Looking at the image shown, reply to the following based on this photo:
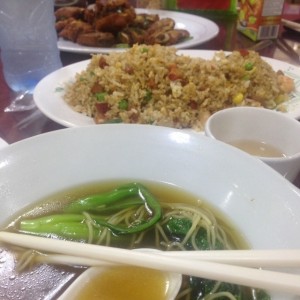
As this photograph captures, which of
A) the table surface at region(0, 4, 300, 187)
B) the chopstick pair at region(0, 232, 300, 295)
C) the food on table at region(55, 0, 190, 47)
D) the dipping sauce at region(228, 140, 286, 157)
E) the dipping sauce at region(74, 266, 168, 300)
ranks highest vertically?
the chopstick pair at region(0, 232, 300, 295)

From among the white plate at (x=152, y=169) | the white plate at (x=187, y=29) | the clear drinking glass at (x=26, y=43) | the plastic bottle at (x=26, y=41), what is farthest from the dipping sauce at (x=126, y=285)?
the white plate at (x=187, y=29)

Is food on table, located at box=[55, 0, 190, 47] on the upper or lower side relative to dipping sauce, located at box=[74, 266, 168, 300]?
upper

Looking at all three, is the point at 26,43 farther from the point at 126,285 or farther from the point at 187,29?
the point at 126,285

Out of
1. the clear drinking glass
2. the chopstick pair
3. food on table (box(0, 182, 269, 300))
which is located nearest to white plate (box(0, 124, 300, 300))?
food on table (box(0, 182, 269, 300))

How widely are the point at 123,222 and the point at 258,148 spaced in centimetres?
50

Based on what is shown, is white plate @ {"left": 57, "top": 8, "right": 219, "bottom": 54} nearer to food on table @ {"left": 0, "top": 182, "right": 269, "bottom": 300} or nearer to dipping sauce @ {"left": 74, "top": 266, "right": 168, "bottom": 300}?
food on table @ {"left": 0, "top": 182, "right": 269, "bottom": 300}

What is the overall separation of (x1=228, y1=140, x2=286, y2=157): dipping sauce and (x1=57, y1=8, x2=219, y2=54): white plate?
2.89 feet

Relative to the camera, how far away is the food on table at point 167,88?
1454mm

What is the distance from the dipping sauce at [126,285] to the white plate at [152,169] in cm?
22

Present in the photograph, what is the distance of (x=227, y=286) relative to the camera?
83 centimetres

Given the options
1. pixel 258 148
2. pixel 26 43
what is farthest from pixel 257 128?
pixel 26 43

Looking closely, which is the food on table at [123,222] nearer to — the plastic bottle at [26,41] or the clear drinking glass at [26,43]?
the clear drinking glass at [26,43]

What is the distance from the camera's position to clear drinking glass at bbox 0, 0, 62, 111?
1696 mm

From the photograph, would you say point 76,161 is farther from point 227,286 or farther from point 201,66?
point 201,66
